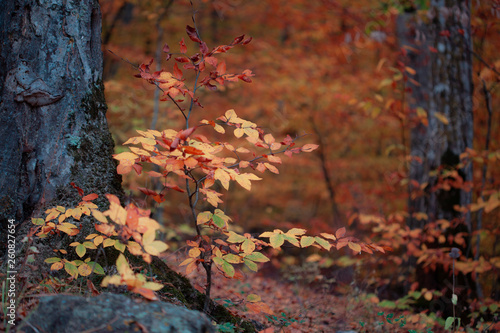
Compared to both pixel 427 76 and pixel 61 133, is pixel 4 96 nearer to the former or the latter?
pixel 61 133

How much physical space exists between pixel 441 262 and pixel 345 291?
1.11m

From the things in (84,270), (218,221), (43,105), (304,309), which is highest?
(43,105)

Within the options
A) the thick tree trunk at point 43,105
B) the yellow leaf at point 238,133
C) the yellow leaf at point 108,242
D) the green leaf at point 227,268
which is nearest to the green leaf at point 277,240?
the green leaf at point 227,268

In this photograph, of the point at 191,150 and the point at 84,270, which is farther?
the point at 84,270

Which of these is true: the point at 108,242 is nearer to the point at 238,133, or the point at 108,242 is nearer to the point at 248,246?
the point at 248,246

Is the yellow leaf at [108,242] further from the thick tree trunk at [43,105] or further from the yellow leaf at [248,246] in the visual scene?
the yellow leaf at [248,246]

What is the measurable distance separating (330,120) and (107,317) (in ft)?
25.4

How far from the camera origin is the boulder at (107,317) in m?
1.48

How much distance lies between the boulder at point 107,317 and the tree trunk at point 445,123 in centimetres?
377

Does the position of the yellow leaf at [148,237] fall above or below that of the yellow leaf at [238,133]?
below

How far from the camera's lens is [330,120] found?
8.63 m

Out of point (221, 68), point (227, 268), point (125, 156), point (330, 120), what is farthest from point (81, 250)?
point (330, 120)

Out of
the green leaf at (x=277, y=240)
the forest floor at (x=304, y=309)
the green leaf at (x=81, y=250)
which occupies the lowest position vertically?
the forest floor at (x=304, y=309)

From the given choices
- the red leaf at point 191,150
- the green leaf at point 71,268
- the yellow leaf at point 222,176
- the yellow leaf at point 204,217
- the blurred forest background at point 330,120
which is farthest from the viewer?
the blurred forest background at point 330,120
